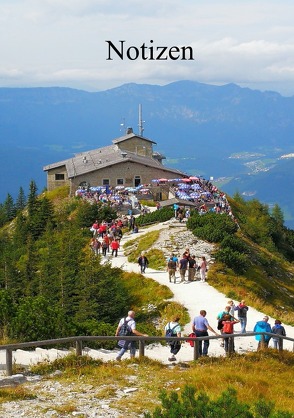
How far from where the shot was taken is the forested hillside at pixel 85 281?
19.6m

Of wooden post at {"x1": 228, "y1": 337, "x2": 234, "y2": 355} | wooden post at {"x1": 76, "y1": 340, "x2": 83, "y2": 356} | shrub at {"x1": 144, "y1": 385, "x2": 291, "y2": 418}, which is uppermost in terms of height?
wooden post at {"x1": 76, "y1": 340, "x2": 83, "y2": 356}

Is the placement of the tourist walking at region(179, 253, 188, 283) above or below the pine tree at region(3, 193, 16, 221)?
below

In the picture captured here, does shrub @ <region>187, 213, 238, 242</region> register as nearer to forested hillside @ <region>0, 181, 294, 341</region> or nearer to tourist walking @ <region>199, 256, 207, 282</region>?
forested hillside @ <region>0, 181, 294, 341</region>

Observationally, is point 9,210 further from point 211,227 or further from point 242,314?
point 242,314

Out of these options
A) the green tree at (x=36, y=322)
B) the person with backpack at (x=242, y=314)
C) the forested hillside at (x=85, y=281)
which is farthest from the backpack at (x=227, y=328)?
the green tree at (x=36, y=322)

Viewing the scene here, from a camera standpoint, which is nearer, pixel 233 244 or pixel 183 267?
pixel 183 267

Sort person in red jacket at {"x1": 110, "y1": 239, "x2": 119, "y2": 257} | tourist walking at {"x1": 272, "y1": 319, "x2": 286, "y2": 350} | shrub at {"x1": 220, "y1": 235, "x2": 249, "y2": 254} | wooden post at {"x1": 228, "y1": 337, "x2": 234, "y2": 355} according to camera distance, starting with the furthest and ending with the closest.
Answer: person in red jacket at {"x1": 110, "y1": 239, "x2": 119, "y2": 257}, shrub at {"x1": 220, "y1": 235, "x2": 249, "y2": 254}, tourist walking at {"x1": 272, "y1": 319, "x2": 286, "y2": 350}, wooden post at {"x1": 228, "y1": 337, "x2": 234, "y2": 355}

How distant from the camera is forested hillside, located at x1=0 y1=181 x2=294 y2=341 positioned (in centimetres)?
1956

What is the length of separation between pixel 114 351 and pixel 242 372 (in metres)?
3.84

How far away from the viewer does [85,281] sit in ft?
91.9

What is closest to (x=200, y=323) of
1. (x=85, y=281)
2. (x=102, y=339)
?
(x=102, y=339)

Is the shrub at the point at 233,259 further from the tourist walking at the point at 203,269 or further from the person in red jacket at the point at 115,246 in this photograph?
the person in red jacket at the point at 115,246

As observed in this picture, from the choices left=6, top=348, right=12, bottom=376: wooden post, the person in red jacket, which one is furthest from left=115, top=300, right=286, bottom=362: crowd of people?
the person in red jacket

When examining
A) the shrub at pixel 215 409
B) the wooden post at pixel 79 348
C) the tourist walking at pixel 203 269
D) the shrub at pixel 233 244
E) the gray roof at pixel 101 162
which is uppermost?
the gray roof at pixel 101 162
